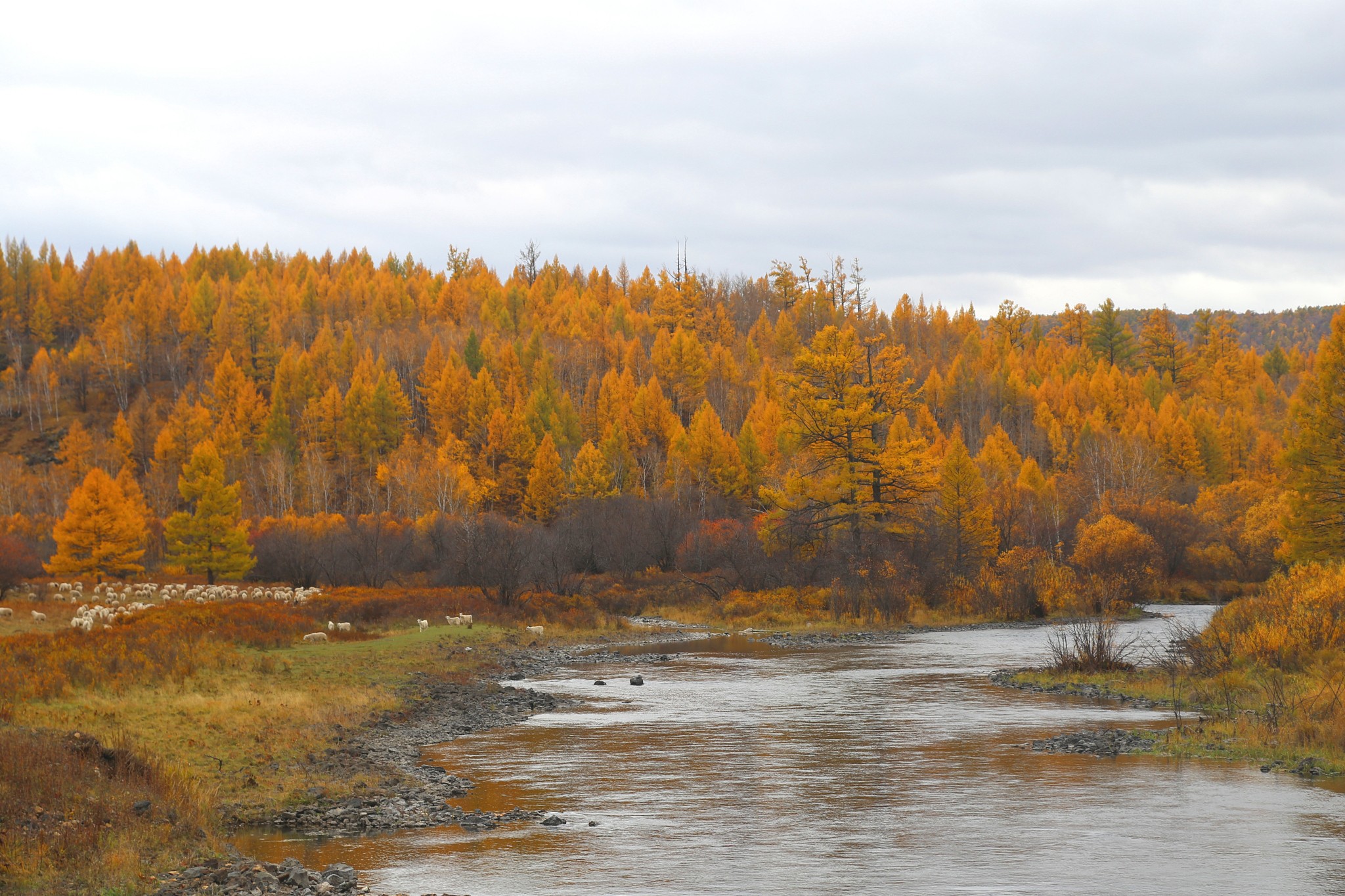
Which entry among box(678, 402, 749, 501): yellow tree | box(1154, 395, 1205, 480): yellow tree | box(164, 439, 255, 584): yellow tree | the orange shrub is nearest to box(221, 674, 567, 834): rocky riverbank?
the orange shrub

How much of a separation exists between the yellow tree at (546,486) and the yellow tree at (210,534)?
97.8 feet

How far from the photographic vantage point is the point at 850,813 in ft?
52.2

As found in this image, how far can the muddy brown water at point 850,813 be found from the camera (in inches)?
498

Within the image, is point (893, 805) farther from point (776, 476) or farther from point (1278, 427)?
point (1278, 427)

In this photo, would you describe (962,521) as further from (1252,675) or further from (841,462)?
(1252,675)

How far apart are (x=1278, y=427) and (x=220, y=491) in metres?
97.5

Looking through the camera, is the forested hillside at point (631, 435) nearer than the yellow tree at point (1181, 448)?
Yes

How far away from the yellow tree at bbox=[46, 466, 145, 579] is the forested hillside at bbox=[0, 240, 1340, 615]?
37 centimetres

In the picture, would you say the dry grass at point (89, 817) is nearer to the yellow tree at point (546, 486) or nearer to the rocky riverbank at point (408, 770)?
the rocky riverbank at point (408, 770)

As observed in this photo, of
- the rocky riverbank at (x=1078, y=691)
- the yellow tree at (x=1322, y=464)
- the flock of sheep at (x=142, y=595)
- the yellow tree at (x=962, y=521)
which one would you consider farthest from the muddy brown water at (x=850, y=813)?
the yellow tree at (x=962, y=521)

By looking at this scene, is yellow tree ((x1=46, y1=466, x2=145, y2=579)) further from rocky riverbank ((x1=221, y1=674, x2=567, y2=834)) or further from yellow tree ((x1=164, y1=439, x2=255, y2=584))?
rocky riverbank ((x1=221, y1=674, x2=567, y2=834))

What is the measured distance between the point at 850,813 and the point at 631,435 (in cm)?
9821

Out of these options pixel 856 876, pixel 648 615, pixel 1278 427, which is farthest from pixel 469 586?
pixel 1278 427

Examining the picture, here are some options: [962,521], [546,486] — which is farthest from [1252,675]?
[546,486]
